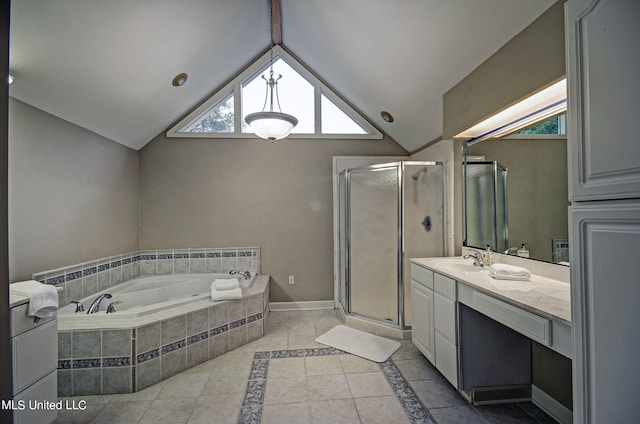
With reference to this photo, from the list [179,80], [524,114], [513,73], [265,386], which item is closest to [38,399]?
[265,386]

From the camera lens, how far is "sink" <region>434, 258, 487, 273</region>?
87.0 inches

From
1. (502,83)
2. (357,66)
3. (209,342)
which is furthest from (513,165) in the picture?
(209,342)

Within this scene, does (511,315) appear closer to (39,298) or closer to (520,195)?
(520,195)

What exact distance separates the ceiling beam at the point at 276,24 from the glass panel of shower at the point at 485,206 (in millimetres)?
2463

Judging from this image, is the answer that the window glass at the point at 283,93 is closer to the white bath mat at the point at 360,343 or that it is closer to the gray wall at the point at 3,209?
the white bath mat at the point at 360,343

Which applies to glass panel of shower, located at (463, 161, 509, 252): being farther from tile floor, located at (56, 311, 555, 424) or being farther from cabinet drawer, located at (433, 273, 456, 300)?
tile floor, located at (56, 311, 555, 424)

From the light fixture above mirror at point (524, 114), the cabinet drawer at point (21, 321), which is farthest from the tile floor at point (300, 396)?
the light fixture above mirror at point (524, 114)

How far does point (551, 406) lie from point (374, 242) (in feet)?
6.15

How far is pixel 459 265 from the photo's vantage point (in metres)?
2.38

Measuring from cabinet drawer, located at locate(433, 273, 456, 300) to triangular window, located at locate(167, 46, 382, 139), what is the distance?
7.51ft

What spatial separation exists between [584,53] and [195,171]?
3693 mm

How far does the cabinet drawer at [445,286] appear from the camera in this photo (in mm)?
1946

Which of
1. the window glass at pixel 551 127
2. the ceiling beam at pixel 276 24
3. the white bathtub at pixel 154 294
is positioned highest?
the ceiling beam at pixel 276 24

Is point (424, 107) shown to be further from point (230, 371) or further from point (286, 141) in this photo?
point (230, 371)
